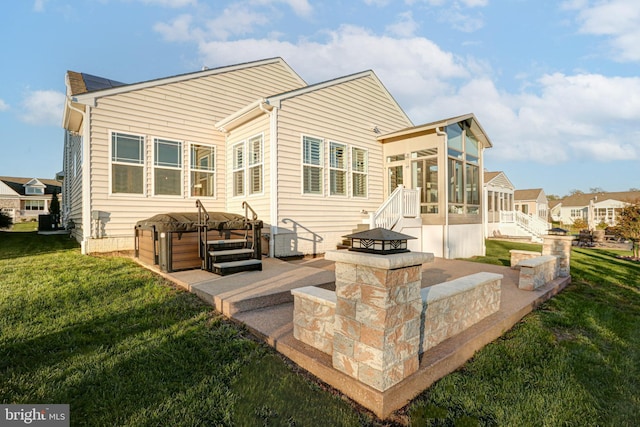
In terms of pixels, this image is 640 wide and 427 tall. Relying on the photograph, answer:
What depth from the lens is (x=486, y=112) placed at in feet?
91.2

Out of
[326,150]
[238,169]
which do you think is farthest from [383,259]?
[238,169]

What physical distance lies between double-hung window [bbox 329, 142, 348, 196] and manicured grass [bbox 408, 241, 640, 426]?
596 cm

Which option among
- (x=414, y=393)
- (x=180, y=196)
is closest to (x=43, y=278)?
(x=180, y=196)

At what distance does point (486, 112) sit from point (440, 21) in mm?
20191

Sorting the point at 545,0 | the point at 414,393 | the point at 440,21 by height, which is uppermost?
the point at 440,21

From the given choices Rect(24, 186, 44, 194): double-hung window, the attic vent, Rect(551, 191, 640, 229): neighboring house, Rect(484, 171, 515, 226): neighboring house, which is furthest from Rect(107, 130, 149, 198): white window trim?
Rect(551, 191, 640, 229): neighboring house

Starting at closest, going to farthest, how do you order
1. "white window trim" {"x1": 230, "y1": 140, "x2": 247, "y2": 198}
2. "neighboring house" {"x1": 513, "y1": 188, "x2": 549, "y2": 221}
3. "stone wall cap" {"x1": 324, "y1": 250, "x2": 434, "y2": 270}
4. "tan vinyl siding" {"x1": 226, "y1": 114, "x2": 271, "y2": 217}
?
"stone wall cap" {"x1": 324, "y1": 250, "x2": 434, "y2": 270}, "tan vinyl siding" {"x1": 226, "y1": 114, "x2": 271, "y2": 217}, "white window trim" {"x1": 230, "y1": 140, "x2": 247, "y2": 198}, "neighboring house" {"x1": 513, "y1": 188, "x2": 549, "y2": 221}

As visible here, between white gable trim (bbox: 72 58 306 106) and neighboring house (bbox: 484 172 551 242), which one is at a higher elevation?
white gable trim (bbox: 72 58 306 106)

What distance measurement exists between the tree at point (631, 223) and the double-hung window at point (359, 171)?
12.2 m

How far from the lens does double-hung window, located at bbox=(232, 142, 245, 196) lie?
911cm

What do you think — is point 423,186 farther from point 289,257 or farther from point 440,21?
point 440,21

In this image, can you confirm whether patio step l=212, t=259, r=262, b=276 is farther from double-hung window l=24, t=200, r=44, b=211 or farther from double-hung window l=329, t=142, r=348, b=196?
double-hung window l=24, t=200, r=44, b=211

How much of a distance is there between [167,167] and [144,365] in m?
7.07

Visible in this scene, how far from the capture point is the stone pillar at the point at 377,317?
213 centimetres
